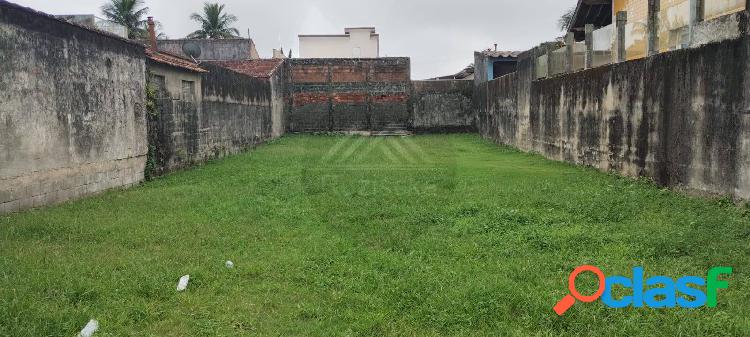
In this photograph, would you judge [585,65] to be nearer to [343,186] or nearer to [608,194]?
[608,194]

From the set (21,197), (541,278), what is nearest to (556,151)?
(541,278)

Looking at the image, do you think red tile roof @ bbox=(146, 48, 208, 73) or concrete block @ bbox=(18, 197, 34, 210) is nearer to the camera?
concrete block @ bbox=(18, 197, 34, 210)

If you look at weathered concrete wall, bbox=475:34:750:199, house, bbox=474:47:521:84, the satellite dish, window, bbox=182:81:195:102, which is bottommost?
weathered concrete wall, bbox=475:34:750:199

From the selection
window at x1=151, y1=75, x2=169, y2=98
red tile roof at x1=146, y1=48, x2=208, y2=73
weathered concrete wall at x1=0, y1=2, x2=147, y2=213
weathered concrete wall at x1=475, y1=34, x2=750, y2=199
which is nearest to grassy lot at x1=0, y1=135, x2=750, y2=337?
weathered concrete wall at x1=475, y1=34, x2=750, y2=199

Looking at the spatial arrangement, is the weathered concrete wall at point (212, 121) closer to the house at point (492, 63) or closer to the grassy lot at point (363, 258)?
the grassy lot at point (363, 258)

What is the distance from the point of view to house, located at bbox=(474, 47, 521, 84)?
2478 cm

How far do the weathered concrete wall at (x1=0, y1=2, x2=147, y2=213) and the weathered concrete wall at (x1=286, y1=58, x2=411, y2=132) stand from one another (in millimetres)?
17083

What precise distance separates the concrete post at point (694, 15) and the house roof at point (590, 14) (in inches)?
308

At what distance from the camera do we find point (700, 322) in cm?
361

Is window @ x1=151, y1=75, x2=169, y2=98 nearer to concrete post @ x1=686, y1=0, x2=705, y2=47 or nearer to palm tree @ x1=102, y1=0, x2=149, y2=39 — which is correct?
concrete post @ x1=686, y1=0, x2=705, y2=47

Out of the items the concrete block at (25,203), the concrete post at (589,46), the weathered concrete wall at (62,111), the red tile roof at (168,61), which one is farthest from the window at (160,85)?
the concrete post at (589,46)

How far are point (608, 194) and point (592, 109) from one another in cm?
373

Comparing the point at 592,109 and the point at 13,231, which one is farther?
the point at 592,109

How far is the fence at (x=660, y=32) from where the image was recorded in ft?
24.0
